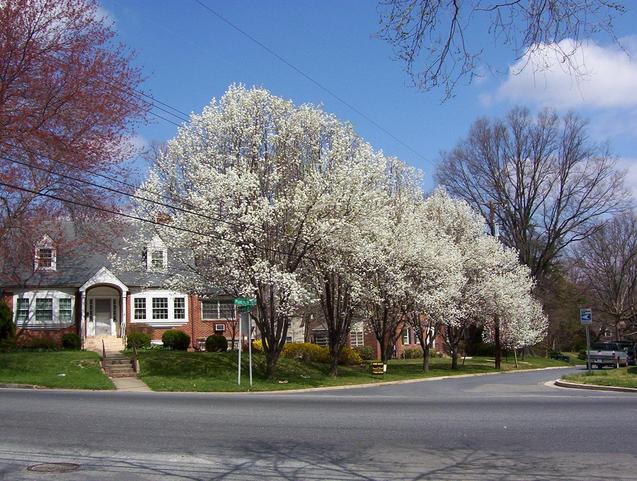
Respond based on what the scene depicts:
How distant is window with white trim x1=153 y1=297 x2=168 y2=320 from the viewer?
40281 mm

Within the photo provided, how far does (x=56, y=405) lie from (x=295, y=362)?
19778 millimetres

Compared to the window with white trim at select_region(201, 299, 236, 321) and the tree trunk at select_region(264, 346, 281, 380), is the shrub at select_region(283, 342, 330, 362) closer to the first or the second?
the window with white trim at select_region(201, 299, 236, 321)

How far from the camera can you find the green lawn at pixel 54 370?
2412cm

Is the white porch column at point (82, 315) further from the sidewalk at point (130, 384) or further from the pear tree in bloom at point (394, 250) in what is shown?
the pear tree in bloom at point (394, 250)

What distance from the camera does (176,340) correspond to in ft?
122

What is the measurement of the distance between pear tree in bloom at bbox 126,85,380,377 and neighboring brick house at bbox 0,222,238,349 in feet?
31.2

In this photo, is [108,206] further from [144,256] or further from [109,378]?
[109,378]

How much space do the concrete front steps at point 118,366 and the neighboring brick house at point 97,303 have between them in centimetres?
662

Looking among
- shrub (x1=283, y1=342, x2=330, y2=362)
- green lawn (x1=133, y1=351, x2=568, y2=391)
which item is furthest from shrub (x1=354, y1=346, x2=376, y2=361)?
green lawn (x1=133, y1=351, x2=568, y2=391)

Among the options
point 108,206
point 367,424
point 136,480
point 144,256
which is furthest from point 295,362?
point 136,480

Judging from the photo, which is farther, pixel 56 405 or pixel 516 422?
pixel 56 405

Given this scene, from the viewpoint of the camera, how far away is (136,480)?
325 inches

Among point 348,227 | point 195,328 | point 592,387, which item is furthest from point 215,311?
point 592,387

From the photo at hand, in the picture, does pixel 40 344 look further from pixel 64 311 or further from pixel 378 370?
pixel 378 370
